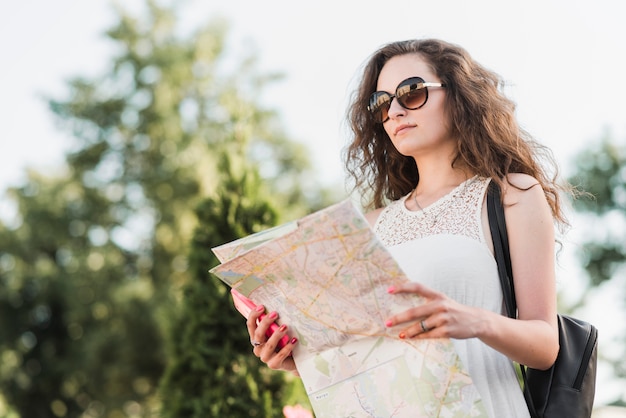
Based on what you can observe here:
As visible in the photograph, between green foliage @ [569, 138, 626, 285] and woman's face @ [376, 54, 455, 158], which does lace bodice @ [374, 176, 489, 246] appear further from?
green foliage @ [569, 138, 626, 285]

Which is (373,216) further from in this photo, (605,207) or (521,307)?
(605,207)

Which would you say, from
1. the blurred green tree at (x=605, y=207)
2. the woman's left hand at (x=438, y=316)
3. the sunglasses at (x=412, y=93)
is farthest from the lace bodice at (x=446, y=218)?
the blurred green tree at (x=605, y=207)

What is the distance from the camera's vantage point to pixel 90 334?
20859 mm

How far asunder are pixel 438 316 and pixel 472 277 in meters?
0.37

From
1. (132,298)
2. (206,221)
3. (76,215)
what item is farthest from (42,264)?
(206,221)

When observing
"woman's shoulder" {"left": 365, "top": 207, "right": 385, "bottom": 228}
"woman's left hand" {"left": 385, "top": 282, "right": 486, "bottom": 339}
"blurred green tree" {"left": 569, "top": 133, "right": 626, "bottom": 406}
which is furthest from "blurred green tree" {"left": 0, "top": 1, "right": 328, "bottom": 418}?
"woman's left hand" {"left": 385, "top": 282, "right": 486, "bottom": 339}

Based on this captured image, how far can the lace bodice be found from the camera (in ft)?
6.15

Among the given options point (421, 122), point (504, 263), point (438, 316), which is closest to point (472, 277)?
point (504, 263)

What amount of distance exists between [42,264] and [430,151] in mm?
22390

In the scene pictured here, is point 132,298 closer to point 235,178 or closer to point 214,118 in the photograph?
point 214,118

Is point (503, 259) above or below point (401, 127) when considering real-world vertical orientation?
below

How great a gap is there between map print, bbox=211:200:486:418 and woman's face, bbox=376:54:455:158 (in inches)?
26.1

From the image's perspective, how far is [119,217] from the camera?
69.3 feet

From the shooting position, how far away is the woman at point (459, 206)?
5.23ft
